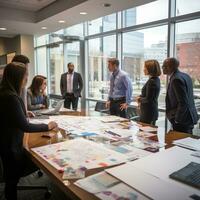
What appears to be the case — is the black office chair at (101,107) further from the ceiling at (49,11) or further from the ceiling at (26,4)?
the ceiling at (26,4)

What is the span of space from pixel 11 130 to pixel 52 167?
1.88 feet

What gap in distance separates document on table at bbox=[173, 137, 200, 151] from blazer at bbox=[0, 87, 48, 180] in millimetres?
1146

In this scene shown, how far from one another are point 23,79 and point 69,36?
17.4 feet

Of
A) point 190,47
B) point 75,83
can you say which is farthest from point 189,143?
point 75,83

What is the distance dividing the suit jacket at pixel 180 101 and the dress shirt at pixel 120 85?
64.0 inches

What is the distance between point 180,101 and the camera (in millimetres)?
2709

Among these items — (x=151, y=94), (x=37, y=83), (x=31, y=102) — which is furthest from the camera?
(x=31, y=102)

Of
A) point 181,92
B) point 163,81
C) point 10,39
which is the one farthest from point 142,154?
point 10,39

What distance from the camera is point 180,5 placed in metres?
4.29

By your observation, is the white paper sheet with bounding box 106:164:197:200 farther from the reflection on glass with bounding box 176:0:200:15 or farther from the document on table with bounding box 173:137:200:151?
Answer: the reflection on glass with bounding box 176:0:200:15

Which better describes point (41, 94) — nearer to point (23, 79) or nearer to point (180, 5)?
point (23, 79)

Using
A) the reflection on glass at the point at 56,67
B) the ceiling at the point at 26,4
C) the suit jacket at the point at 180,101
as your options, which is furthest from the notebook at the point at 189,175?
the reflection on glass at the point at 56,67

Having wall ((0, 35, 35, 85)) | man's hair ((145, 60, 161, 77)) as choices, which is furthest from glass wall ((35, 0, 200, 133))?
man's hair ((145, 60, 161, 77))

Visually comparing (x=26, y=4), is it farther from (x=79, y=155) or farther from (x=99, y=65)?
(x=79, y=155)
